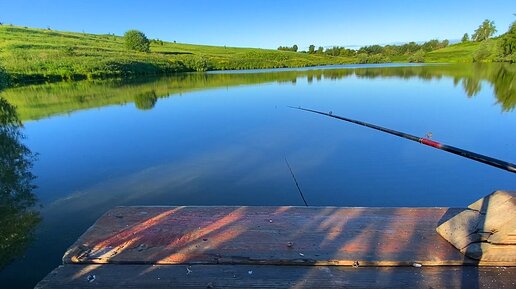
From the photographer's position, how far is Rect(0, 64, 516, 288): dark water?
5379mm

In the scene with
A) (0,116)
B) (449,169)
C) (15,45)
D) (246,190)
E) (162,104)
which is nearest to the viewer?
(246,190)

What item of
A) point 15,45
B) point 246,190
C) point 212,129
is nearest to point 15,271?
point 246,190

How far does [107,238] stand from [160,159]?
5.19m

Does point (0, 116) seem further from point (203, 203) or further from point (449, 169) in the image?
point (449, 169)

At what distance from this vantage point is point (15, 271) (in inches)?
144

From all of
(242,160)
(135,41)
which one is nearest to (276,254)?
(242,160)

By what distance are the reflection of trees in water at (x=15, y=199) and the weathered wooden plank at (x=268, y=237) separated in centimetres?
203

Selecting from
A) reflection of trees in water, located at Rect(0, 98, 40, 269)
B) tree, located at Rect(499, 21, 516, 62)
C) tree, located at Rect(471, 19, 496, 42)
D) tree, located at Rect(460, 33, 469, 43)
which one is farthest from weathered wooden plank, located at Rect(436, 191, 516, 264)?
tree, located at Rect(460, 33, 469, 43)

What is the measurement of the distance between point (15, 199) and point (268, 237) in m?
5.54

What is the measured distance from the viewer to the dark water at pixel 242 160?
538cm

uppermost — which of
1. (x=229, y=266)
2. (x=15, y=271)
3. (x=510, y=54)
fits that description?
(x=510, y=54)

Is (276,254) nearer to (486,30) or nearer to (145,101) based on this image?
(145,101)

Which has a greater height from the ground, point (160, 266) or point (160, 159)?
point (160, 266)

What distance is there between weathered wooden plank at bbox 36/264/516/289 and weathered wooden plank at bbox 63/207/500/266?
0.07 metres
